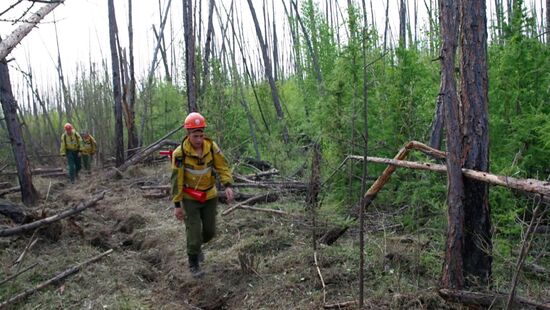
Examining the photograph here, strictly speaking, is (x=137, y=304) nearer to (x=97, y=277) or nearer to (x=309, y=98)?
(x=97, y=277)

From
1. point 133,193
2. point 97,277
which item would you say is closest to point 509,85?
point 97,277

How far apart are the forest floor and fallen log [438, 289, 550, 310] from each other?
18cm

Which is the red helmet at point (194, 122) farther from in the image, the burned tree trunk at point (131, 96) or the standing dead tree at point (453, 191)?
the burned tree trunk at point (131, 96)

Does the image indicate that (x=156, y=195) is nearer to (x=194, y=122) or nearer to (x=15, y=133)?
(x=15, y=133)

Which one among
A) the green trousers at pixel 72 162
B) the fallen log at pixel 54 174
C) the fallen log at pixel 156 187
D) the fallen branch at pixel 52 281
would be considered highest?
the green trousers at pixel 72 162

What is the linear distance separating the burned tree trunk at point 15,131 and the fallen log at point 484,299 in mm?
8631

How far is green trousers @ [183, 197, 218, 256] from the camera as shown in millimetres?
5402

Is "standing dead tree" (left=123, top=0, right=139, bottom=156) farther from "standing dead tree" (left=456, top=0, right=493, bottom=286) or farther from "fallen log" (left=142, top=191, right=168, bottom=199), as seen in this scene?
"standing dead tree" (left=456, top=0, right=493, bottom=286)

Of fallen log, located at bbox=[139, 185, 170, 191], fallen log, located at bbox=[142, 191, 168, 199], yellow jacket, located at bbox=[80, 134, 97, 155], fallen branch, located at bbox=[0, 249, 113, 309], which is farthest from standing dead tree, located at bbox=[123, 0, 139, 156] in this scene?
fallen branch, located at bbox=[0, 249, 113, 309]

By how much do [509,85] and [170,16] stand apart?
1162cm

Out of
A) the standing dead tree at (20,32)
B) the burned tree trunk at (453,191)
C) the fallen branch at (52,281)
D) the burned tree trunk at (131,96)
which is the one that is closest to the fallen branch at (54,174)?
the burned tree trunk at (131,96)

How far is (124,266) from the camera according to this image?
5.71 m

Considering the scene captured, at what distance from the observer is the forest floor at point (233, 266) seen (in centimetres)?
432

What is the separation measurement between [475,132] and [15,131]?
8716 millimetres
